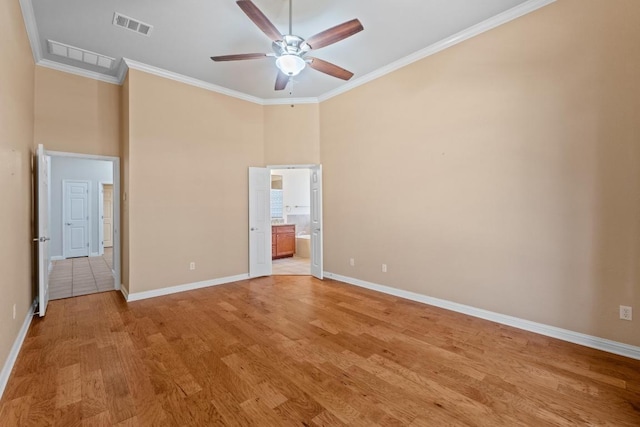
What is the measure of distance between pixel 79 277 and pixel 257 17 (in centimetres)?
629

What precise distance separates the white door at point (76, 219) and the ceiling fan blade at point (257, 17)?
897 centimetres

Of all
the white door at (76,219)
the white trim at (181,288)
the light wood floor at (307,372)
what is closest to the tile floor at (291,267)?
the white trim at (181,288)

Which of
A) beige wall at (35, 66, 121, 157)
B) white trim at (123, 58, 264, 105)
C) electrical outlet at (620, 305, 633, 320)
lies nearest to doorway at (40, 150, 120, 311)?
beige wall at (35, 66, 121, 157)

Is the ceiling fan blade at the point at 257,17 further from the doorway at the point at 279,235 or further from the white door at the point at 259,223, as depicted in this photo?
the white door at the point at 259,223

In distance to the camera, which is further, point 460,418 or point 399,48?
point 399,48

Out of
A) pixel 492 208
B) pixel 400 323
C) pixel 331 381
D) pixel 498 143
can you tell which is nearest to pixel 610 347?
pixel 492 208

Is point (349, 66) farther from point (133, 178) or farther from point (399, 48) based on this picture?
point (133, 178)

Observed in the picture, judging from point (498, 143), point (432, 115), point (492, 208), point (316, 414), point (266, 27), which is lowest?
point (316, 414)

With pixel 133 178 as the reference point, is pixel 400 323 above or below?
below

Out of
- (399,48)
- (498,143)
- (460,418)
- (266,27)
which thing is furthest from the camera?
(399,48)

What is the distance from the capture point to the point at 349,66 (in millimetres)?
4410

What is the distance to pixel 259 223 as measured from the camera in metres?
5.66

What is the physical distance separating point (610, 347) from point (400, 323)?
1.90m

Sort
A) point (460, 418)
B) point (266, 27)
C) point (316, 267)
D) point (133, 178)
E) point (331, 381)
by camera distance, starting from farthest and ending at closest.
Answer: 1. point (316, 267)
2. point (133, 178)
3. point (266, 27)
4. point (331, 381)
5. point (460, 418)
